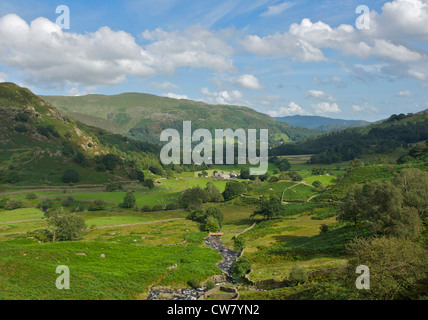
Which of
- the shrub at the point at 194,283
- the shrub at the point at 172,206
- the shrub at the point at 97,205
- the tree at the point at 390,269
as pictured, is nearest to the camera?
the tree at the point at 390,269

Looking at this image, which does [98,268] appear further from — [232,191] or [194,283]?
[232,191]

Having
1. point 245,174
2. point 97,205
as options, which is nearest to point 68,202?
point 97,205

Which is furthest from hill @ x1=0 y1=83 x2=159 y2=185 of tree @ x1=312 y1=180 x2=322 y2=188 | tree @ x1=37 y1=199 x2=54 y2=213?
tree @ x1=312 y1=180 x2=322 y2=188

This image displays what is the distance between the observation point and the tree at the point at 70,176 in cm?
14749

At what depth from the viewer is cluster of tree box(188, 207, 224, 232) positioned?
264ft

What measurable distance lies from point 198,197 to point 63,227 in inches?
2338

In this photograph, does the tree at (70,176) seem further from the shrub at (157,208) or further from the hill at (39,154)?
the shrub at (157,208)

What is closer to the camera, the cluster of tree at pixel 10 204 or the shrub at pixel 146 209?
the cluster of tree at pixel 10 204

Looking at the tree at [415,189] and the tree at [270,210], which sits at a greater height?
the tree at [415,189]

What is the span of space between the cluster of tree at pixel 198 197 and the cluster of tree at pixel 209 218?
14.7 meters

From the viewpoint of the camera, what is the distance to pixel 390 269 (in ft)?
82.4

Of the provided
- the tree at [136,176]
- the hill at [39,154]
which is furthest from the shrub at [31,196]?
the tree at [136,176]

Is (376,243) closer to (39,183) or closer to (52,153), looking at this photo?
(39,183)
